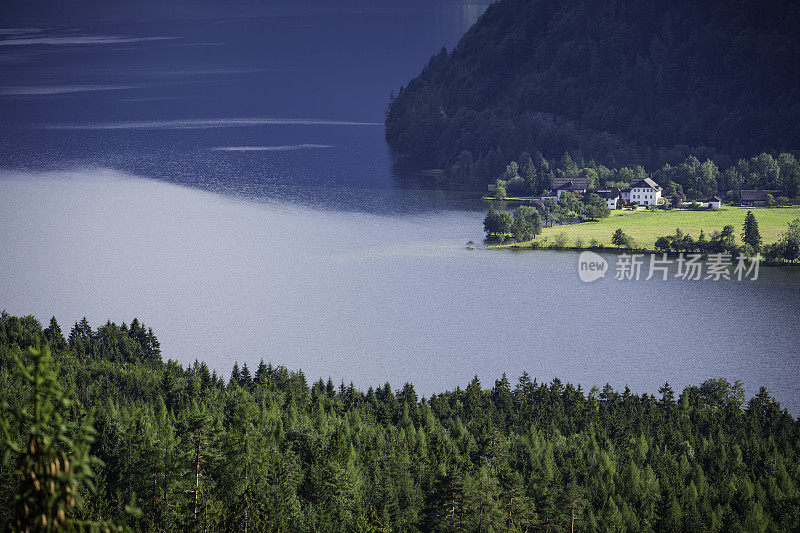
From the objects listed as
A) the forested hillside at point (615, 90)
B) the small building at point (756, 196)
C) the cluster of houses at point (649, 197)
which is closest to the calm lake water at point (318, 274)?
the forested hillside at point (615, 90)

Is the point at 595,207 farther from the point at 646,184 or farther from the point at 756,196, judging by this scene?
the point at 756,196

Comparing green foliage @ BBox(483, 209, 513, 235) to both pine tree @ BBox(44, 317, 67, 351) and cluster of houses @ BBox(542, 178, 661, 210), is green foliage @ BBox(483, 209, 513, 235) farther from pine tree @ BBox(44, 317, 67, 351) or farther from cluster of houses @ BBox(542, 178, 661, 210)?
pine tree @ BBox(44, 317, 67, 351)

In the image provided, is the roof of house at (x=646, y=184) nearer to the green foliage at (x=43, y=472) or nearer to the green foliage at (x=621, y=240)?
the green foliage at (x=621, y=240)

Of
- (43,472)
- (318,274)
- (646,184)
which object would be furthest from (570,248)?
(43,472)

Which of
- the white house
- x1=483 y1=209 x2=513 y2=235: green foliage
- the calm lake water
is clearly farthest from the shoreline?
the white house

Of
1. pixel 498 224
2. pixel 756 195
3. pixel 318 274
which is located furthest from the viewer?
pixel 756 195

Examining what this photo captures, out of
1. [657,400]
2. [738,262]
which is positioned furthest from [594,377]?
[738,262]

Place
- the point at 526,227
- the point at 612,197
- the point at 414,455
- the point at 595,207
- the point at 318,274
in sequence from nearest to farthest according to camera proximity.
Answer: the point at 414,455 → the point at 318,274 → the point at 526,227 → the point at 595,207 → the point at 612,197
